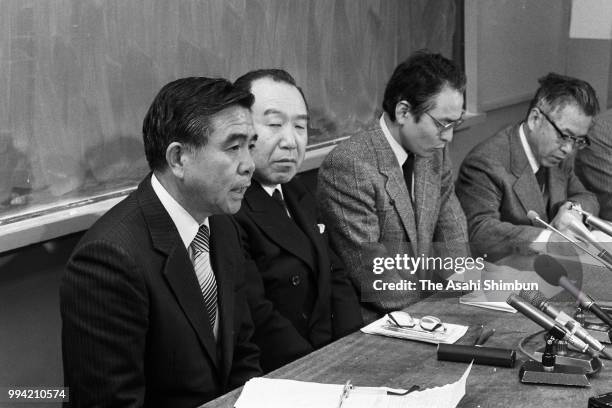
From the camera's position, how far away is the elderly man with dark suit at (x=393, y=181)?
123 inches

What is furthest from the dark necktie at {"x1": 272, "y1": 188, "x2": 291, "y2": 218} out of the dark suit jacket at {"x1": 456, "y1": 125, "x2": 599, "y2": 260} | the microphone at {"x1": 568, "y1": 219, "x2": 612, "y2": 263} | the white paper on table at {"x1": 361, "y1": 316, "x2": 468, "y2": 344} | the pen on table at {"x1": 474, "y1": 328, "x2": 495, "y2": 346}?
the dark suit jacket at {"x1": 456, "y1": 125, "x2": 599, "y2": 260}

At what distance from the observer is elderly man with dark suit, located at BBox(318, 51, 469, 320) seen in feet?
10.2

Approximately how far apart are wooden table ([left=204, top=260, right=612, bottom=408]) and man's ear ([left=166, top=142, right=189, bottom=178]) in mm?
564

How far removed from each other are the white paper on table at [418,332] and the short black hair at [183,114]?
0.72 m

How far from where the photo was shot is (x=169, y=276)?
7.07 ft

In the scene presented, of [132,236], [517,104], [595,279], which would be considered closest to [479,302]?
[595,279]

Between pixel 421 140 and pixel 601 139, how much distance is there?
154 centimetres

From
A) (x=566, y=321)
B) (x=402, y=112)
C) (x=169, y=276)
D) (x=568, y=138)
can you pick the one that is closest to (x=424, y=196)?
(x=402, y=112)

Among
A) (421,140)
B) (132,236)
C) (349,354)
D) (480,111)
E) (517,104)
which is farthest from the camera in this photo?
(517,104)

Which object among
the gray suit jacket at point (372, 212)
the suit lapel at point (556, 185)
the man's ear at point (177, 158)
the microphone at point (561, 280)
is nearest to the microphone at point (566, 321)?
the microphone at point (561, 280)

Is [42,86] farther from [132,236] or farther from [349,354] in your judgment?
[349,354]

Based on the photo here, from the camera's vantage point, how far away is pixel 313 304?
2879mm

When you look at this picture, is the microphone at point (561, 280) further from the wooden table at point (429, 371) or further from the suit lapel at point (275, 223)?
the suit lapel at point (275, 223)

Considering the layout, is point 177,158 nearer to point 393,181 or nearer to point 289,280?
point 289,280
